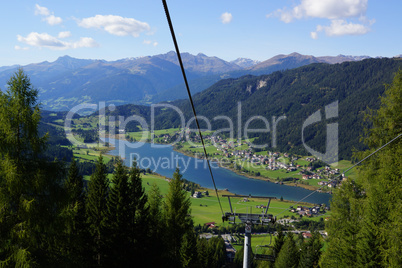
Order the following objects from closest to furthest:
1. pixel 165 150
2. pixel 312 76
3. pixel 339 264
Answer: pixel 339 264, pixel 165 150, pixel 312 76

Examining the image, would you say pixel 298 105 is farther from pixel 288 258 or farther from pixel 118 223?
pixel 118 223

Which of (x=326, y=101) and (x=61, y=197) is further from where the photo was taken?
(x=326, y=101)

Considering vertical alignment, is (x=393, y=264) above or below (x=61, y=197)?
below

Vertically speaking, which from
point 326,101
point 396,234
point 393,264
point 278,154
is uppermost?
point 326,101

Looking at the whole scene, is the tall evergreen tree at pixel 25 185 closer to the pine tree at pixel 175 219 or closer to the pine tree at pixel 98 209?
the pine tree at pixel 98 209

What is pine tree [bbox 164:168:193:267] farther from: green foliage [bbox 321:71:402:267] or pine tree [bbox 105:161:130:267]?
green foliage [bbox 321:71:402:267]

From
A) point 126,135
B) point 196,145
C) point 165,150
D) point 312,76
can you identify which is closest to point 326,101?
point 312,76

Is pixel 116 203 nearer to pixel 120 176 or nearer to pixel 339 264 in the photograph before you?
pixel 120 176

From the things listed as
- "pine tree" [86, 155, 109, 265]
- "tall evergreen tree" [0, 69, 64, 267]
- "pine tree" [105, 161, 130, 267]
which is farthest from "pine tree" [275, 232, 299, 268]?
"tall evergreen tree" [0, 69, 64, 267]
